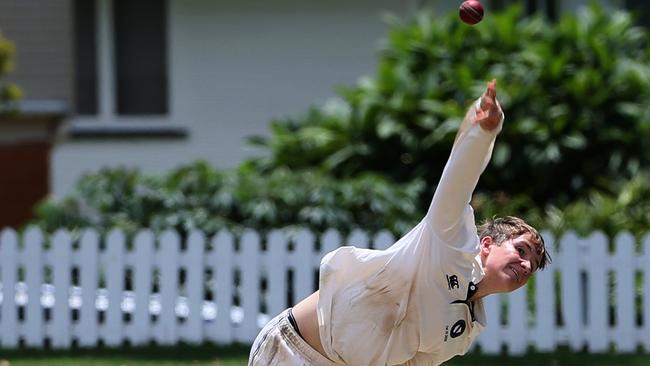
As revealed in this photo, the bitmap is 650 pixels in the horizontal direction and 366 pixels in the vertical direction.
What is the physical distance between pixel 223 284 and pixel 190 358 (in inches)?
26.0

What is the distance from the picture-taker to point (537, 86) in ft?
35.2

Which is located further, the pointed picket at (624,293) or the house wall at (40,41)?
the house wall at (40,41)

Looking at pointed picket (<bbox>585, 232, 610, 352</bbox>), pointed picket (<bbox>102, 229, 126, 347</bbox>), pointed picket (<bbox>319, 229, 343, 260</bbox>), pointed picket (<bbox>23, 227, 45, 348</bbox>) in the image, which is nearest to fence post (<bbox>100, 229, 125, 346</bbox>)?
pointed picket (<bbox>102, 229, 126, 347</bbox>)

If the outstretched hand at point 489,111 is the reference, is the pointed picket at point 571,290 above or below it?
below

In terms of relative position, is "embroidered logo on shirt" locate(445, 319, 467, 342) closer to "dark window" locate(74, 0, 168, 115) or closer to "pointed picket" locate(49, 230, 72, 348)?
"pointed picket" locate(49, 230, 72, 348)

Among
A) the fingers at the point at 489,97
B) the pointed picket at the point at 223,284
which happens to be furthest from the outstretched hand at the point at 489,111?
the pointed picket at the point at 223,284

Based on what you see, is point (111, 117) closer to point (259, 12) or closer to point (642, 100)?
point (259, 12)

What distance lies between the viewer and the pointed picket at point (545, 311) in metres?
8.66

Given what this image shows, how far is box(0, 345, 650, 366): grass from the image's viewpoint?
8250 mm

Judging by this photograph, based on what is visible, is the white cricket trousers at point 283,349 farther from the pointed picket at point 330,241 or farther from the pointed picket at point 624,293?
the pointed picket at point 624,293

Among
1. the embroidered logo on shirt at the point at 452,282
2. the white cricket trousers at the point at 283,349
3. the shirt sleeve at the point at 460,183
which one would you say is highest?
the shirt sleeve at the point at 460,183

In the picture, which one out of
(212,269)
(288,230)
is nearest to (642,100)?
(288,230)

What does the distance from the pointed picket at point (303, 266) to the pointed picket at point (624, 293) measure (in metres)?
2.14

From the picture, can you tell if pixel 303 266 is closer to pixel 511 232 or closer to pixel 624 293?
pixel 624 293
